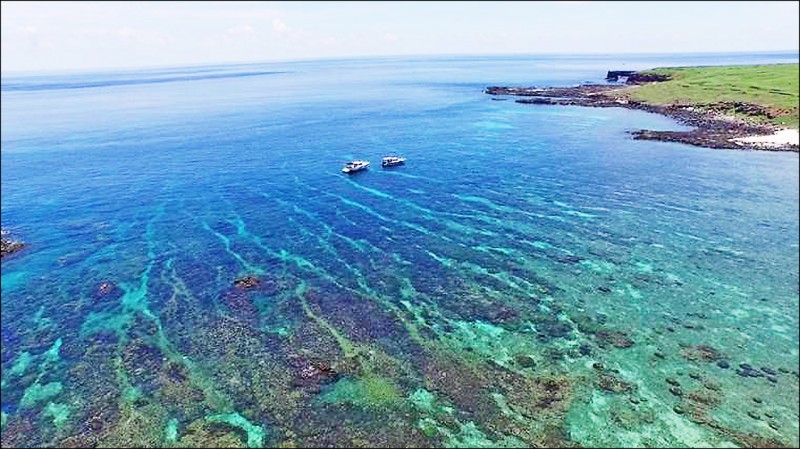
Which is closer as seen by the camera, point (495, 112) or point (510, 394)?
point (510, 394)

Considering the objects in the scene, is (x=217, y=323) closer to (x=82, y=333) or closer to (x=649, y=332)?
(x=82, y=333)

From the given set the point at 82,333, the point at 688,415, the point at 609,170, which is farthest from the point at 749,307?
the point at 82,333

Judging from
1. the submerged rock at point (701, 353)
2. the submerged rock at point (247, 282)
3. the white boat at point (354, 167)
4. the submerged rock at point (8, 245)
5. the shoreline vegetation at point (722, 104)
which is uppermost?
the shoreline vegetation at point (722, 104)

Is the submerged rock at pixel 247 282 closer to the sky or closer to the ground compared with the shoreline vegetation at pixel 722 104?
closer to the ground

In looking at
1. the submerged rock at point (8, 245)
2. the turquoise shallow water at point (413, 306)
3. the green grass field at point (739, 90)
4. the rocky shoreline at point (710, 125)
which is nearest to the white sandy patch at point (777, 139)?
the rocky shoreline at point (710, 125)

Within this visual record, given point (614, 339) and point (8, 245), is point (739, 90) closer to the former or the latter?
point (614, 339)

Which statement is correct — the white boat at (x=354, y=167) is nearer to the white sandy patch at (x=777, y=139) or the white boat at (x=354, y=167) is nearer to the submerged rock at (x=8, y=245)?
the submerged rock at (x=8, y=245)

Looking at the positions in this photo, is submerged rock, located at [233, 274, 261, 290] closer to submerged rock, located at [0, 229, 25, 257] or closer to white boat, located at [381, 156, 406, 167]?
submerged rock, located at [0, 229, 25, 257]
